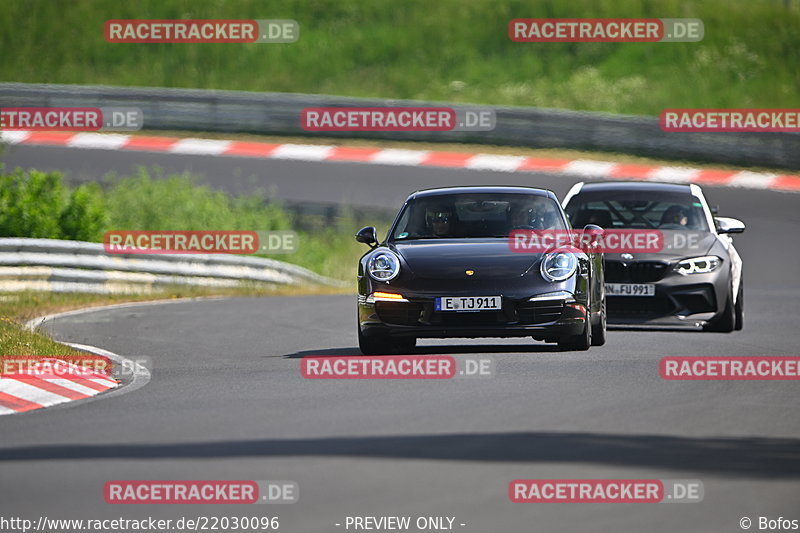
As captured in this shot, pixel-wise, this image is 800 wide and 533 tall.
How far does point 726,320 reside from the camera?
584 inches

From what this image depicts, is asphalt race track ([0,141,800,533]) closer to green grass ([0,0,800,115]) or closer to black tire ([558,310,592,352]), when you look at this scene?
black tire ([558,310,592,352])

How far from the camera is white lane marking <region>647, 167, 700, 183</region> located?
27475 mm

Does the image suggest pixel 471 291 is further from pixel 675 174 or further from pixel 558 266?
pixel 675 174

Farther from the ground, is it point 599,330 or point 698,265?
point 698,265

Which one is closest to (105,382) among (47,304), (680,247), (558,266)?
(558,266)

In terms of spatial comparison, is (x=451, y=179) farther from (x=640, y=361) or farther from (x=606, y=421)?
(x=606, y=421)

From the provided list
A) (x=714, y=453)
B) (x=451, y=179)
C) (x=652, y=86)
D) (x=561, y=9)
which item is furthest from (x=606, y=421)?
(x=561, y=9)

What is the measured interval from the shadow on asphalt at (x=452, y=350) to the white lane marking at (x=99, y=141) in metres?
16.8

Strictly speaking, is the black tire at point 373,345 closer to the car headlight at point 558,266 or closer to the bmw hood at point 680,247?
the car headlight at point 558,266

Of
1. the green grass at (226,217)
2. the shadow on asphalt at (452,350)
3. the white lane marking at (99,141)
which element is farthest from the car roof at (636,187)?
the white lane marking at (99,141)

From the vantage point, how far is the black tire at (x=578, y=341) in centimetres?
1251

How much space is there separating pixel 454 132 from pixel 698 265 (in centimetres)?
Answer: 1602

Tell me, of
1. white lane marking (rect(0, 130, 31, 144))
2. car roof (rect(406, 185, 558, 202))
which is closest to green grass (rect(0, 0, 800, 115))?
white lane marking (rect(0, 130, 31, 144))

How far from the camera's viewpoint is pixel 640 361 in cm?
1231
